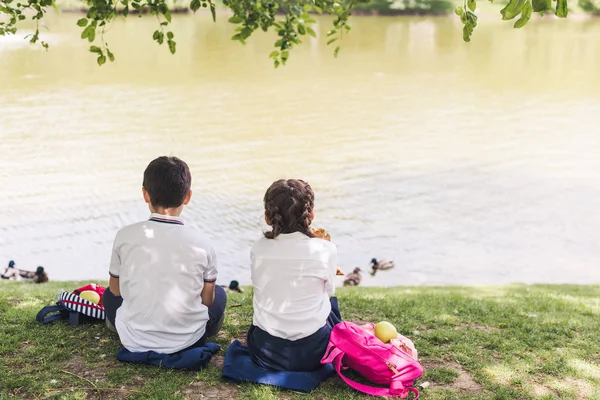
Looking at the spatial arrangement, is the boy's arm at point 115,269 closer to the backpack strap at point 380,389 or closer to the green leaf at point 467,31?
the backpack strap at point 380,389

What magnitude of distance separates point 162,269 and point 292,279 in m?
0.81

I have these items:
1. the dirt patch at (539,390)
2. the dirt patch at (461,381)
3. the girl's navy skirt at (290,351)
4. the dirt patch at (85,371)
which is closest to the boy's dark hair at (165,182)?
the girl's navy skirt at (290,351)

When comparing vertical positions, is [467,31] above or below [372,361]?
above

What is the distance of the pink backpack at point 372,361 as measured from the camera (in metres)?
3.86

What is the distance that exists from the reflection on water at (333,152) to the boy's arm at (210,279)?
548 centimetres

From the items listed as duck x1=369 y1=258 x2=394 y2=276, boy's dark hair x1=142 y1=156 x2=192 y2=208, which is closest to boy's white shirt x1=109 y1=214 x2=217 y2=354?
boy's dark hair x1=142 y1=156 x2=192 y2=208

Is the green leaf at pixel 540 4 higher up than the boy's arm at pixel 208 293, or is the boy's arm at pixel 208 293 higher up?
the green leaf at pixel 540 4

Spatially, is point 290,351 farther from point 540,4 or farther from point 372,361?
point 540,4

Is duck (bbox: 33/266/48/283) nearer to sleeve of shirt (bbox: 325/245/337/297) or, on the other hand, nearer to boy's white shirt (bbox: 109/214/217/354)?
boy's white shirt (bbox: 109/214/217/354)

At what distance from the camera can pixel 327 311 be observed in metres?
4.10

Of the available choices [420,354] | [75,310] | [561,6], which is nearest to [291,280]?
[420,354]

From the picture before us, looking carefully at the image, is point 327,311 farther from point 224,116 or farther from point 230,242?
point 224,116

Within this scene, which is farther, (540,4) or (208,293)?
(208,293)

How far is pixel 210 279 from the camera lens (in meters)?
4.15
